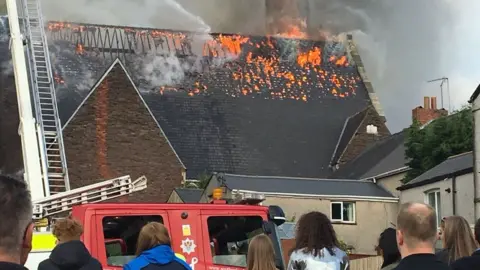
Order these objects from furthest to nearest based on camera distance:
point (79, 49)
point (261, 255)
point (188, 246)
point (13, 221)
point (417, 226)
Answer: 1. point (79, 49)
2. point (188, 246)
3. point (261, 255)
4. point (417, 226)
5. point (13, 221)

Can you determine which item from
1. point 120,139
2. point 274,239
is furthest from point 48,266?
point 120,139

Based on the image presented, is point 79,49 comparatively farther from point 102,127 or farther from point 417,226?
point 417,226

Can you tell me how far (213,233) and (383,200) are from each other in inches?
1068

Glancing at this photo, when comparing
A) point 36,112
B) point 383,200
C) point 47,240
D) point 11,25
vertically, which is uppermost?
point 11,25

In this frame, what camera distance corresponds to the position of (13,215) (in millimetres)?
3389

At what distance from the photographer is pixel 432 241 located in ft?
15.6

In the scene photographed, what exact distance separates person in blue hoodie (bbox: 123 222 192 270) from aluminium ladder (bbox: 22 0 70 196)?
501 inches

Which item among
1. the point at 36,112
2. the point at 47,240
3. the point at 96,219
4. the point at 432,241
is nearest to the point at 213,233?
the point at 96,219

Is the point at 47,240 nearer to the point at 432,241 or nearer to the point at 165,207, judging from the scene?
the point at 165,207

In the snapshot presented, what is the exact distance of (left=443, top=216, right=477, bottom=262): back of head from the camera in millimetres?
6641

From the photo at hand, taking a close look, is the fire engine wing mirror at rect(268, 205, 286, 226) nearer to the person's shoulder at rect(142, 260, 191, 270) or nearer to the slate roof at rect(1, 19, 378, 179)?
the person's shoulder at rect(142, 260, 191, 270)

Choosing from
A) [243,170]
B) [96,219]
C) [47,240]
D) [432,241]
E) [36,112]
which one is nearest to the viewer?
[432,241]

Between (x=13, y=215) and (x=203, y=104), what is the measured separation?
4620 centimetres

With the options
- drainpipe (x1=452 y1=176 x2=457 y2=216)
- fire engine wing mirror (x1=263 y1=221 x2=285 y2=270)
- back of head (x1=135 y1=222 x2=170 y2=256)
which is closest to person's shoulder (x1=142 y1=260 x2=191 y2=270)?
back of head (x1=135 y1=222 x2=170 y2=256)
